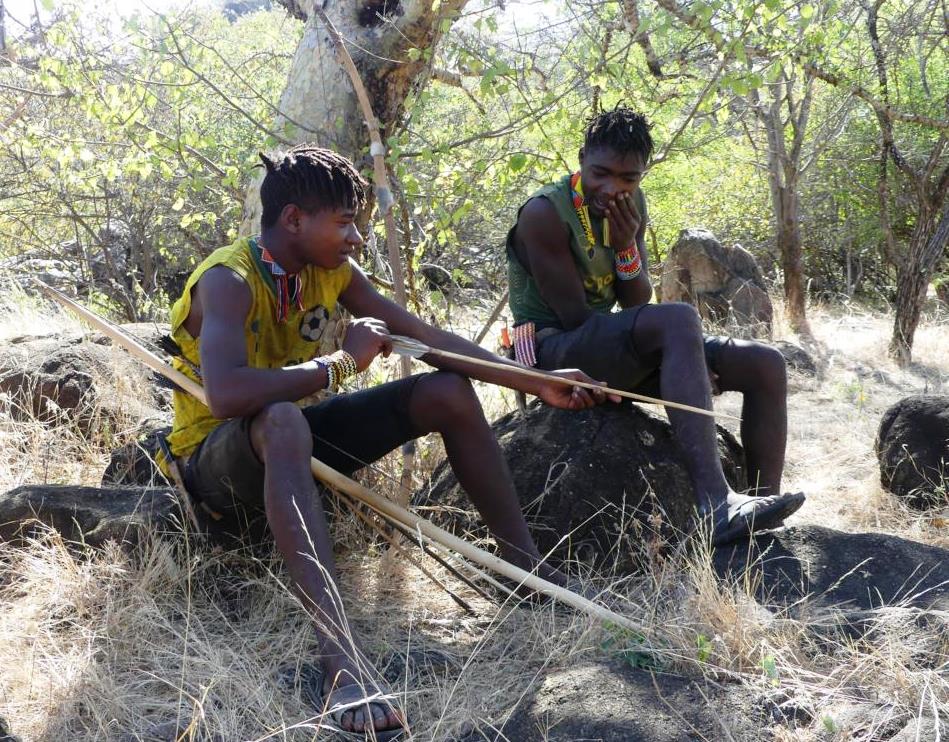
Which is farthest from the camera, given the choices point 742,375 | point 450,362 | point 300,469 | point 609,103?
point 609,103

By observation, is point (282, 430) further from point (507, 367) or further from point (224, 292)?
point (507, 367)

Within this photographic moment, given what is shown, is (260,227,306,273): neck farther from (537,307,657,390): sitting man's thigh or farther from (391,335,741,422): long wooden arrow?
(537,307,657,390): sitting man's thigh

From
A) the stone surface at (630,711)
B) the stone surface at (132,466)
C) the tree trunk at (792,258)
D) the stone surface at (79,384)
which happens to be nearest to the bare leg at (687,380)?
the stone surface at (630,711)

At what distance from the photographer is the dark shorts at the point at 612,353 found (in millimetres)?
3619

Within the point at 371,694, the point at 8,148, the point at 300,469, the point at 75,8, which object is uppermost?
the point at 75,8

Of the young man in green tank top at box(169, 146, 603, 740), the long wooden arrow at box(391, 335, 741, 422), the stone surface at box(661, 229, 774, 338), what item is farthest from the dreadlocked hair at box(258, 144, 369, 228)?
the stone surface at box(661, 229, 774, 338)

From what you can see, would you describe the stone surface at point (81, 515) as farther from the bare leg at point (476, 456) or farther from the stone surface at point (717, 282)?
the stone surface at point (717, 282)

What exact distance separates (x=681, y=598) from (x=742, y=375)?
1.17m

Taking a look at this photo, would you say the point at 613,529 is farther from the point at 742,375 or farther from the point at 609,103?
the point at 609,103

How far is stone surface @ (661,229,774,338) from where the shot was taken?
8641 millimetres

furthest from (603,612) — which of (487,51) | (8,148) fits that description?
(8,148)

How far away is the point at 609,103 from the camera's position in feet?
19.4

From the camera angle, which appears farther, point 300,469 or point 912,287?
point 912,287

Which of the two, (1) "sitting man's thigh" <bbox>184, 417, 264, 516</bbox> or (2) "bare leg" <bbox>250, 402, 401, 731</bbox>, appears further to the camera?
(1) "sitting man's thigh" <bbox>184, 417, 264, 516</bbox>
